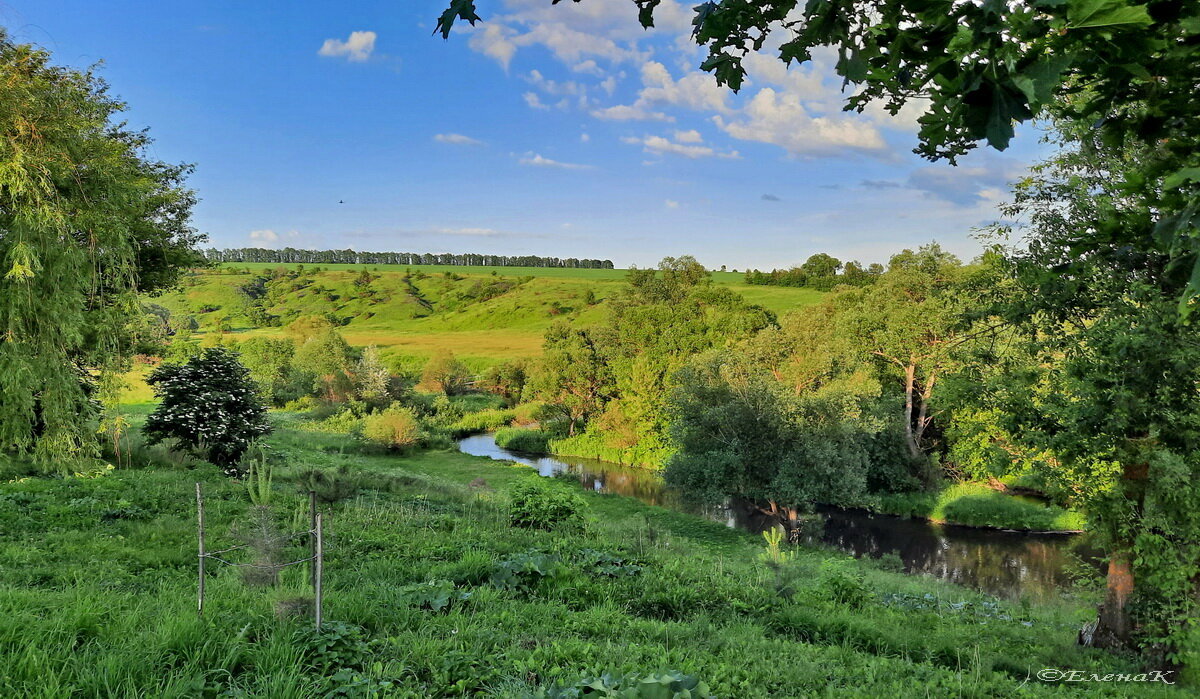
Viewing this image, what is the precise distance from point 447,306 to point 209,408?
84932 millimetres

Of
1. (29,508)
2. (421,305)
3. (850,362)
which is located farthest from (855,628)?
(421,305)

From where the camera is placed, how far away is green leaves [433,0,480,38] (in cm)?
211

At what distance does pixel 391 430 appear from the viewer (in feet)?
114

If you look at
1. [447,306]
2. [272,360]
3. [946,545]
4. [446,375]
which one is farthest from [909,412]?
[447,306]

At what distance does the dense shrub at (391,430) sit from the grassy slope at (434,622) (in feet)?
78.4

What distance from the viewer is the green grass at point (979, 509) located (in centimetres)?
2422

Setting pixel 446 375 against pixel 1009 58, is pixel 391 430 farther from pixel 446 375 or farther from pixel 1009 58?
pixel 1009 58

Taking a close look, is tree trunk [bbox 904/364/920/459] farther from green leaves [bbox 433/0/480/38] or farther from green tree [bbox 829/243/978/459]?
green leaves [bbox 433/0/480/38]

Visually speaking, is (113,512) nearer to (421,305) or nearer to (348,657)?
(348,657)

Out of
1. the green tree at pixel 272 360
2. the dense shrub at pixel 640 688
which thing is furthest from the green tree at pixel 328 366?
the dense shrub at pixel 640 688

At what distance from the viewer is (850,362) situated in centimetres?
2967

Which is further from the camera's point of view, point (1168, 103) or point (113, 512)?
point (113, 512)

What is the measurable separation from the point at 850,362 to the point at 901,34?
29.6 metres

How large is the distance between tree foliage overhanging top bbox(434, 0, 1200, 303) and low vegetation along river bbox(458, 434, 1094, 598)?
55.8ft
